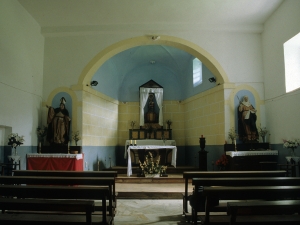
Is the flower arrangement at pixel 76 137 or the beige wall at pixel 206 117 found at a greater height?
the beige wall at pixel 206 117

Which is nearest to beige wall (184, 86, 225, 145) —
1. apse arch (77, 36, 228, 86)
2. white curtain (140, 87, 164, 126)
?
apse arch (77, 36, 228, 86)

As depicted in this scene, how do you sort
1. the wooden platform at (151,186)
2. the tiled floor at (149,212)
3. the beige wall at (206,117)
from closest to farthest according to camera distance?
1. the tiled floor at (149,212)
2. the wooden platform at (151,186)
3. the beige wall at (206,117)

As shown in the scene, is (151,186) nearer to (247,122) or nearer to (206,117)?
(247,122)

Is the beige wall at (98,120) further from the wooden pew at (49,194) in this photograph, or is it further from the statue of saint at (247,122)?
the wooden pew at (49,194)

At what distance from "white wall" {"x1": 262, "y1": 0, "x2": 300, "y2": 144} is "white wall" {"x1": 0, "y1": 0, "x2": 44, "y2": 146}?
6.80m

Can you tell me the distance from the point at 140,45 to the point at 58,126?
11.7ft

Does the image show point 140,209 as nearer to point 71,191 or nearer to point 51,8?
point 71,191

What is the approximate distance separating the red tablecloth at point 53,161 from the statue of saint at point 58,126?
25.6 inches

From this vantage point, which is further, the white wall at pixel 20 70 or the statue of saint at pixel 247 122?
the statue of saint at pixel 247 122

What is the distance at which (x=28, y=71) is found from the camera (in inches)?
322

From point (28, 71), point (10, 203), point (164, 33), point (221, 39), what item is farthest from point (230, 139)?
point (10, 203)

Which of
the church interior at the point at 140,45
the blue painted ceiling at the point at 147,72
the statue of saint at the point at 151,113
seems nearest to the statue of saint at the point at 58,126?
the church interior at the point at 140,45

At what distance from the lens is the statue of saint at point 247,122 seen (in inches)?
337

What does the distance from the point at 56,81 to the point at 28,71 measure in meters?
1.08
